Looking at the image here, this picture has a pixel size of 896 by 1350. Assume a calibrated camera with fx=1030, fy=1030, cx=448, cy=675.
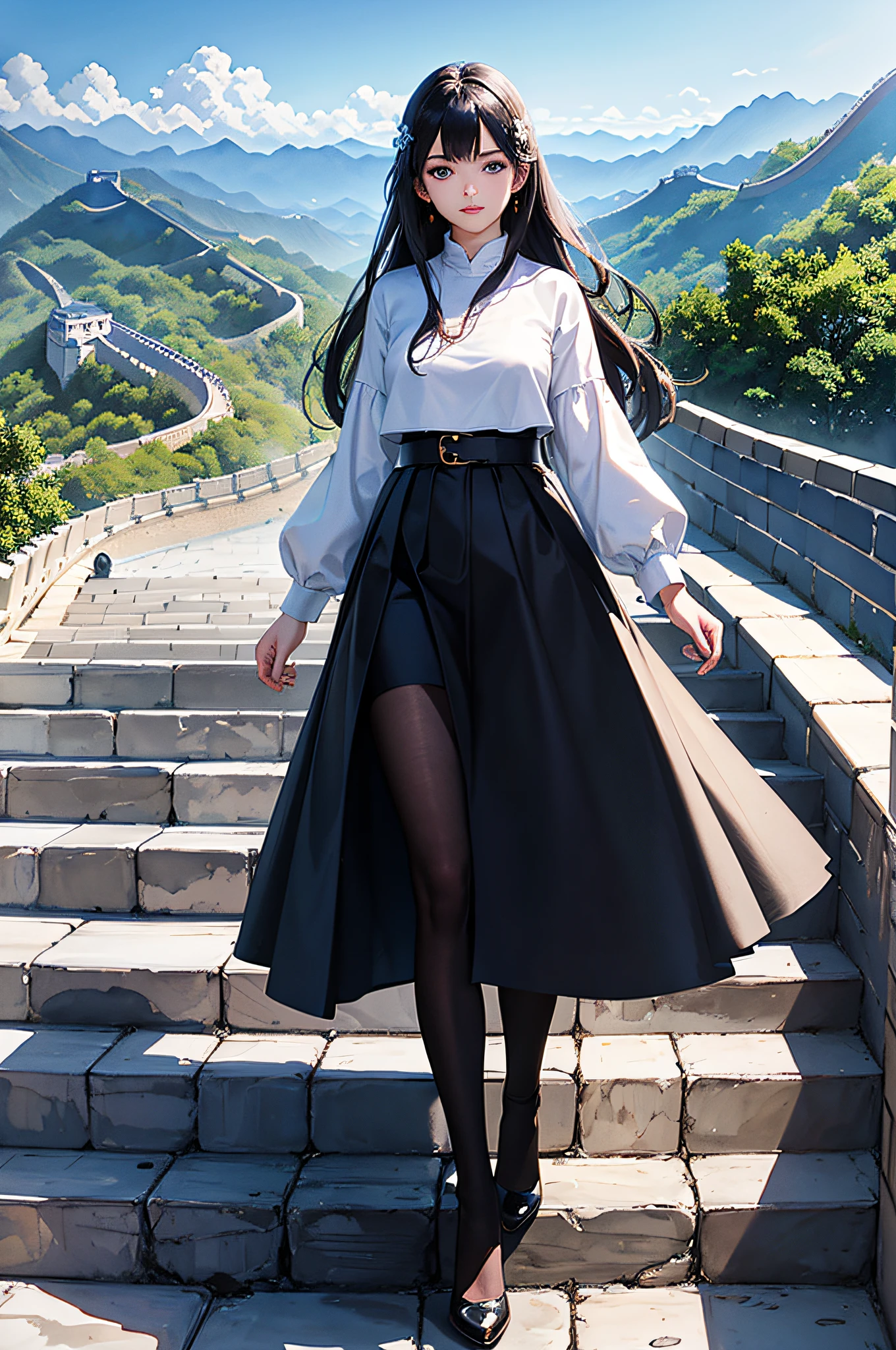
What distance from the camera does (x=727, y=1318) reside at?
1623 millimetres

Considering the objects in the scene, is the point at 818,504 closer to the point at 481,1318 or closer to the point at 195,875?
the point at 195,875

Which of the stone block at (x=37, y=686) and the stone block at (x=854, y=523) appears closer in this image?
the stone block at (x=854, y=523)

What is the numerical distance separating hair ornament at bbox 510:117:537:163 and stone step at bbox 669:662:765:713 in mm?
1582

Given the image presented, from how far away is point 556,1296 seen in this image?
1.68 meters

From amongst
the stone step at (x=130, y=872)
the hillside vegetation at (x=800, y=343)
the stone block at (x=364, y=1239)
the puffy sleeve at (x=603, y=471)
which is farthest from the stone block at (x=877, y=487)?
the hillside vegetation at (x=800, y=343)

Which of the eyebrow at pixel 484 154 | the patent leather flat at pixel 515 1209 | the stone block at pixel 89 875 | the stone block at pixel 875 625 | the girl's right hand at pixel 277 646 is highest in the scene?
the eyebrow at pixel 484 154

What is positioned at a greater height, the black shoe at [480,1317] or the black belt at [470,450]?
the black belt at [470,450]

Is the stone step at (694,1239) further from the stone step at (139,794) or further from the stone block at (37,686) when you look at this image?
the stone block at (37,686)

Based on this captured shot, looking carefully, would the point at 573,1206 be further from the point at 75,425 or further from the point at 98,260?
the point at 98,260

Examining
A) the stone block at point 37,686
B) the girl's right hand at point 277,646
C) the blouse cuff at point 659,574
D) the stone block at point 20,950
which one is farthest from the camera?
the stone block at point 37,686

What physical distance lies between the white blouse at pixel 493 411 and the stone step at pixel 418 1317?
3.66 feet

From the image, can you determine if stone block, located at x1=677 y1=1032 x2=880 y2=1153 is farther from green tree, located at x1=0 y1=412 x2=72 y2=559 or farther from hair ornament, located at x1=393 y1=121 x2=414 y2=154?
green tree, located at x1=0 y1=412 x2=72 y2=559

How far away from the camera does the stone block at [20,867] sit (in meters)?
2.40

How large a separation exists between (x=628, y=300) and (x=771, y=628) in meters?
1.53
